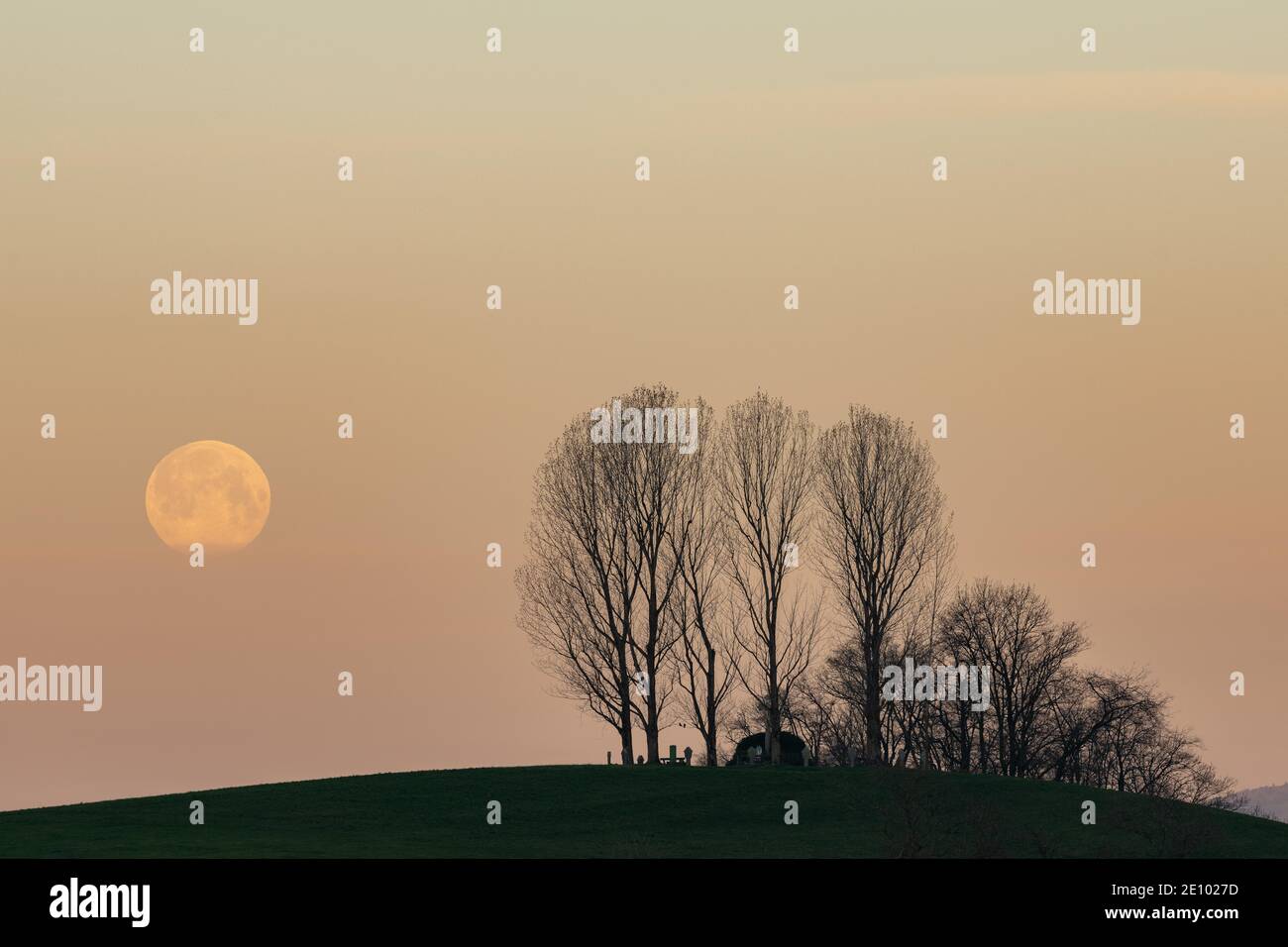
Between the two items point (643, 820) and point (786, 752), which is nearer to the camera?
point (643, 820)

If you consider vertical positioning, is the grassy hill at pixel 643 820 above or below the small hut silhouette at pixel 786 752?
below

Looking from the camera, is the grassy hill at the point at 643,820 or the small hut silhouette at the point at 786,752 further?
the small hut silhouette at the point at 786,752

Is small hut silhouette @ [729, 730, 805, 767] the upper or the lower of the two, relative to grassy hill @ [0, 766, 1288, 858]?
upper

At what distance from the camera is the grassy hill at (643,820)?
49531mm

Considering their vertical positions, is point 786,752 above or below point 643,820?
above

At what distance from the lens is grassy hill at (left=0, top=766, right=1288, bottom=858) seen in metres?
49.5

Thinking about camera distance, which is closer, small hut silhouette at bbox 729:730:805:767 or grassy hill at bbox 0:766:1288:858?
grassy hill at bbox 0:766:1288:858

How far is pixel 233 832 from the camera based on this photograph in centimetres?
5494

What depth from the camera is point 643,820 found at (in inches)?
2357
